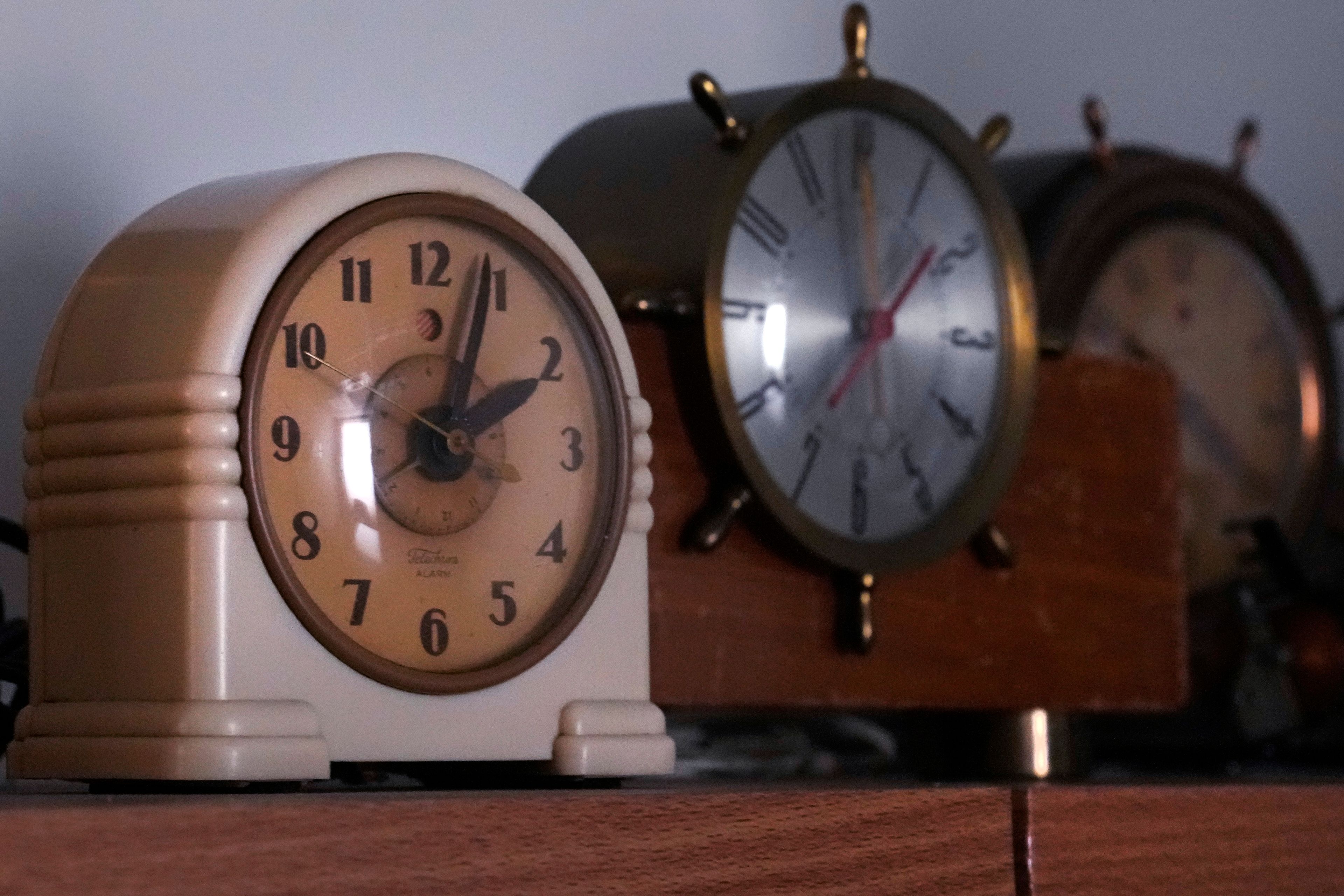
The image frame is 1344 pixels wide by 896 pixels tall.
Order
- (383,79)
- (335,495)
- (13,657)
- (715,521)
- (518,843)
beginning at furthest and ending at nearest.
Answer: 1. (383,79)
2. (715,521)
3. (13,657)
4. (335,495)
5. (518,843)

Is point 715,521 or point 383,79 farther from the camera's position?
point 383,79

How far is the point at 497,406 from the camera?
847mm

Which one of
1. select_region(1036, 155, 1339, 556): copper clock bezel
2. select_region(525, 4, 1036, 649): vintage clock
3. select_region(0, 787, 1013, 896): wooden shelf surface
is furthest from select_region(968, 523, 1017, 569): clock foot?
select_region(0, 787, 1013, 896): wooden shelf surface

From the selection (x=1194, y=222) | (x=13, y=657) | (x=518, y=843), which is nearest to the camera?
(x=518, y=843)

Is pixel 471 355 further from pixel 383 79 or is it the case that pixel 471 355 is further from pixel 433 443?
pixel 383 79

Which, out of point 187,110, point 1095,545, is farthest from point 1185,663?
point 187,110

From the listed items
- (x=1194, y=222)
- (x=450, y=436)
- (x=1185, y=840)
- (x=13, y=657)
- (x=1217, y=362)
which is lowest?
(x=1185, y=840)

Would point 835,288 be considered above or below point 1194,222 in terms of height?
below

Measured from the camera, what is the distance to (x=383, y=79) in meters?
1.24

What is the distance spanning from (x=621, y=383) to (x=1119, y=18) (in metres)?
1.27

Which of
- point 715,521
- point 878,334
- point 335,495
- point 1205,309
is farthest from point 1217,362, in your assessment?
point 335,495

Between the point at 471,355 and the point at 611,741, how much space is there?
19cm

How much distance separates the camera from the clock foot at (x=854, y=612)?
1180mm

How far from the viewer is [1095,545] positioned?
4.47 feet
